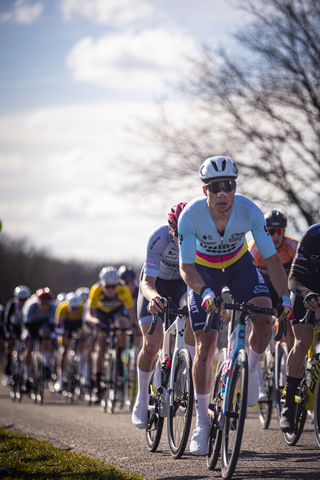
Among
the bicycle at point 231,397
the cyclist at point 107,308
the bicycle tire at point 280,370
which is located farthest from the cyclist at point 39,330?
the bicycle at point 231,397

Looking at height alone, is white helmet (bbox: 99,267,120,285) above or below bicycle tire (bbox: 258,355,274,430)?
above

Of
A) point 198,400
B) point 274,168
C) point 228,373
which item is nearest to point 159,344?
point 198,400

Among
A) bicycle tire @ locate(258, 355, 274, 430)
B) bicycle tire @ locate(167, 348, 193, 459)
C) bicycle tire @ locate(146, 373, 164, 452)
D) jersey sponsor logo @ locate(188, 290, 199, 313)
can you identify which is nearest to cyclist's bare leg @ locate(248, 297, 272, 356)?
jersey sponsor logo @ locate(188, 290, 199, 313)

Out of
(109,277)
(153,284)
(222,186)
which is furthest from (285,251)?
(109,277)

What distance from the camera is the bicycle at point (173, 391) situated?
17.8 feet

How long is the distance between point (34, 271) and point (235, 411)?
182 ft

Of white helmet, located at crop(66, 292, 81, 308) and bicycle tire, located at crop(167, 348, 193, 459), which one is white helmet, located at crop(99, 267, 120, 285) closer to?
white helmet, located at crop(66, 292, 81, 308)

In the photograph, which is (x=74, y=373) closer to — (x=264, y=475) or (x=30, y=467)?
(x=30, y=467)

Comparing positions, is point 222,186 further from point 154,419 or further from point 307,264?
point 154,419

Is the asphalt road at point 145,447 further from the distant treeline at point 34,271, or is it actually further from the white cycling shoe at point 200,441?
the distant treeline at point 34,271

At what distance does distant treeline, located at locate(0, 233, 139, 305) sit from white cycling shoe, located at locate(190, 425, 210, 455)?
4493 centimetres

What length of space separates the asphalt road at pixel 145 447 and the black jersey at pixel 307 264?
153cm

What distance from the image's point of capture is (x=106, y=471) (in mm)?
4988

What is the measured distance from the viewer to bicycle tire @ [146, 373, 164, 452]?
6.01 meters
